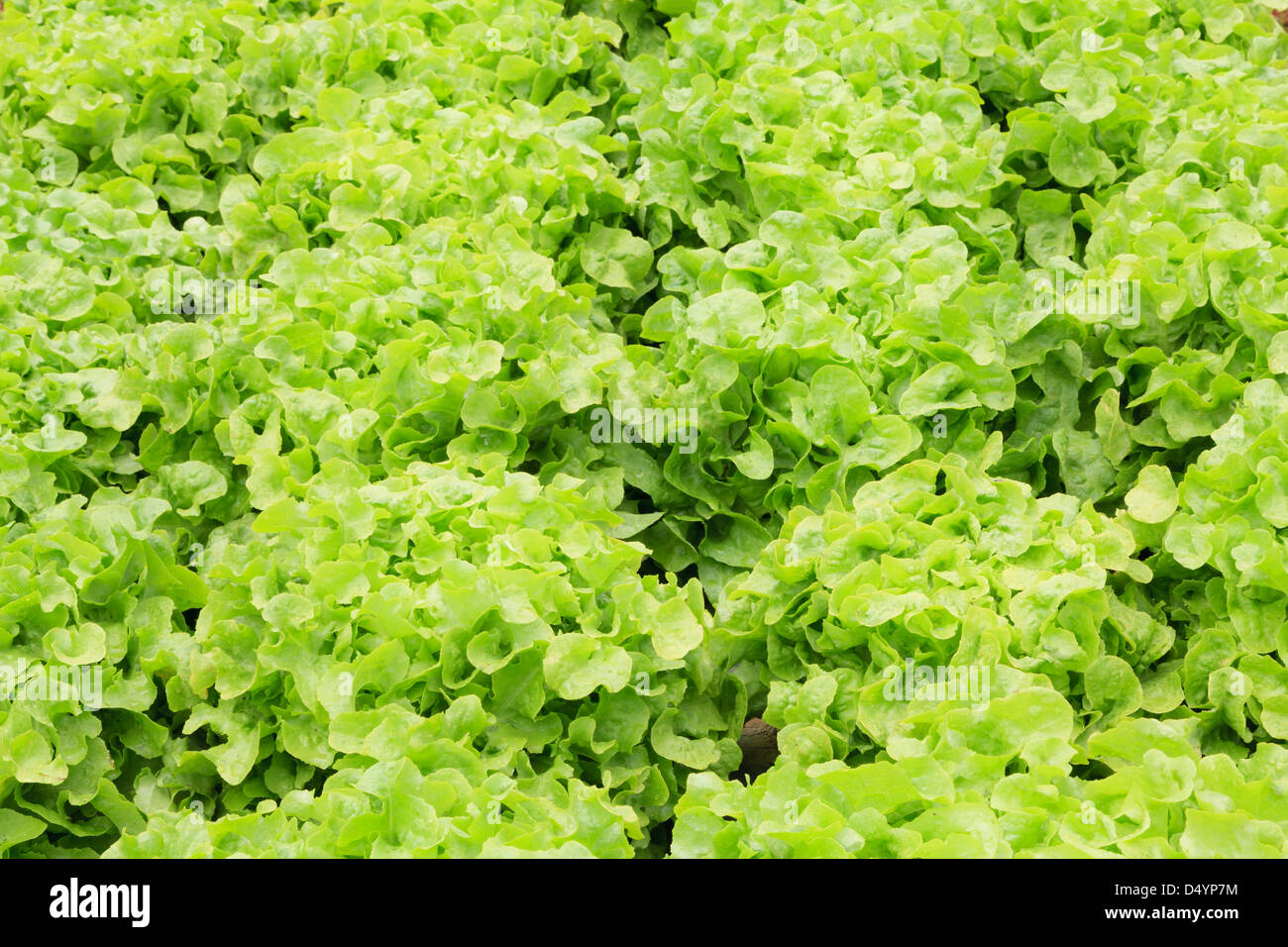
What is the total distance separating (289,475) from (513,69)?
8.92ft

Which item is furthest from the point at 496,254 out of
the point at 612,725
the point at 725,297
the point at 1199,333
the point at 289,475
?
the point at 1199,333

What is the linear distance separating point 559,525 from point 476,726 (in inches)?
27.0

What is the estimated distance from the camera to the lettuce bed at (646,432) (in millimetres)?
3463

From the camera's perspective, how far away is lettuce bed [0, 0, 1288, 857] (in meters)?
3.46

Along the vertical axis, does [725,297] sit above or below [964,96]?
Answer: below

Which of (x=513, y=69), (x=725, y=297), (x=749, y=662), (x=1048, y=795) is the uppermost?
(x=513, y=69)

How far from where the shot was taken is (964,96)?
5.54 meters

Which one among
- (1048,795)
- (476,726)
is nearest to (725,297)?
(476,726)

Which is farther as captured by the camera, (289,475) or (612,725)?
(289,475)

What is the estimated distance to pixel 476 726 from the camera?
3.48 m

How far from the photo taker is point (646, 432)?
465 cm
